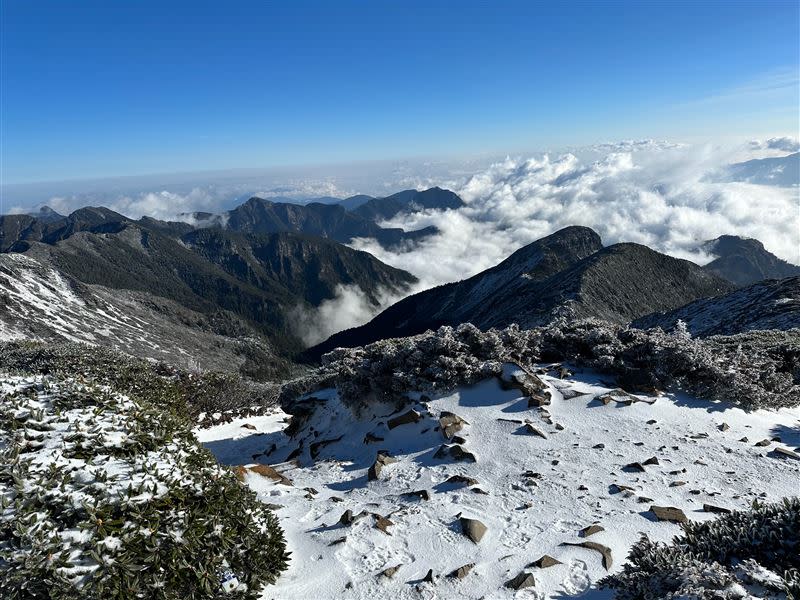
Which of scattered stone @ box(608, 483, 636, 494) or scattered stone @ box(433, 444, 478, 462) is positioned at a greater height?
scattered stone @ box(433, 444, 478, 462)

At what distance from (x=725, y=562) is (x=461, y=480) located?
4976 millimetres

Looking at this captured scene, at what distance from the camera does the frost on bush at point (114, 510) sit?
16.1 feet

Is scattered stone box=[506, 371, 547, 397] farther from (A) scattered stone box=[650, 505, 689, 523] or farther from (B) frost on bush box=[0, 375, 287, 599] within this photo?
(B) frost on bush box=[0, 375, 287, 599]

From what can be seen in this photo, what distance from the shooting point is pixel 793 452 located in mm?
10516

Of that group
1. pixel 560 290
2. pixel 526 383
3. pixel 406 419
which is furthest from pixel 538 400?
pixel 560 290

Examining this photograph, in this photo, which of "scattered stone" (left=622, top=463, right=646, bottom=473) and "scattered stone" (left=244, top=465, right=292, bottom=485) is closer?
"scattered stone" (left=622, top=463, right=646, bottom=473)

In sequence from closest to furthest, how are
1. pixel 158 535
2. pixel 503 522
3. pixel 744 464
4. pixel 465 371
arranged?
pixel 158 535 → pixel 503 522 → pixel 744 464 → pixel 465 371

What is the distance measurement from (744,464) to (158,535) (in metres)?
11.7

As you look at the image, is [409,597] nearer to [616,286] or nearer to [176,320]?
[616,286]

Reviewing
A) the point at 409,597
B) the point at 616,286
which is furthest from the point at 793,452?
the point at 616,286

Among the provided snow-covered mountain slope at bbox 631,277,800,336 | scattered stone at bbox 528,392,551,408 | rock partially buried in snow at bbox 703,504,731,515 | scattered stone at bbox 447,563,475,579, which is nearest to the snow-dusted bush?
scattered stone at bbox 528,392,551,408

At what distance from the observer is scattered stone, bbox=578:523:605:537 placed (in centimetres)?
755

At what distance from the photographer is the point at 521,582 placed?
6289 millimetres

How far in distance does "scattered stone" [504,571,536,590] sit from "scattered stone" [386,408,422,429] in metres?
6.09
